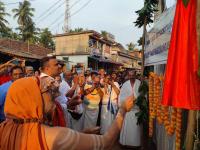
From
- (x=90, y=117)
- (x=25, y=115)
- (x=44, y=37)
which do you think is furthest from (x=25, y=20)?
(x=25, y=115)

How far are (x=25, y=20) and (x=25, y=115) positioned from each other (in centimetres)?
4617

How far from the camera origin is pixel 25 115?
210 cm

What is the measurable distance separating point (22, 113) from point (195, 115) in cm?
180

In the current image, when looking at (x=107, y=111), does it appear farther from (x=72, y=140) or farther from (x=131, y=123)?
(x=72, y=140)

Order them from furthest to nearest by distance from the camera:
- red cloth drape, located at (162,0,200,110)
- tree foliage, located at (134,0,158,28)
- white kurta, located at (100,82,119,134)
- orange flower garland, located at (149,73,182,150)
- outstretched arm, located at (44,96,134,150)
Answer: white kurta, located at (100,82,119,134) → tree foliage, located at (134,0,158,28) → orange flower garland, located at (149,73,182,150) → red cloth drape, located at (162,0,200,110) → outstretched arm, located at (44,96,134,150)

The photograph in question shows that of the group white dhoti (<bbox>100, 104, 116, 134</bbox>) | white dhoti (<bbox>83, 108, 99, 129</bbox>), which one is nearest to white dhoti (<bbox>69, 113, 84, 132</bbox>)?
white dhoti (<bbox>83, 108, 99, 129</bbox>)

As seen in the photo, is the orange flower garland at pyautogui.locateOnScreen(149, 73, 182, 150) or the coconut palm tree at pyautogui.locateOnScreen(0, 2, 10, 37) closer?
the orange flower garland at pyautogui.locateOnScreen(149, 73, 182, 150)

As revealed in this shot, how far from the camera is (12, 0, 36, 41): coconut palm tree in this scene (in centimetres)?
4575

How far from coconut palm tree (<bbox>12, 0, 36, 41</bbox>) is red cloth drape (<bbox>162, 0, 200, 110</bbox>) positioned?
4455 cm

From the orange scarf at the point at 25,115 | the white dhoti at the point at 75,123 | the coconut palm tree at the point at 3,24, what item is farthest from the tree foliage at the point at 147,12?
the coconut palm tree at the point at 3,24

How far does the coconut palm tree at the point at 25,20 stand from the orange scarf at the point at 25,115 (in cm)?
4515

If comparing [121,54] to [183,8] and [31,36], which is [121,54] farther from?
[183,8]

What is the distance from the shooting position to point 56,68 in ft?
14.7

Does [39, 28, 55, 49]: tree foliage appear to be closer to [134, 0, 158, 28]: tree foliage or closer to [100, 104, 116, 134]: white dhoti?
[100, 104, 116, 134]: white dhoti
